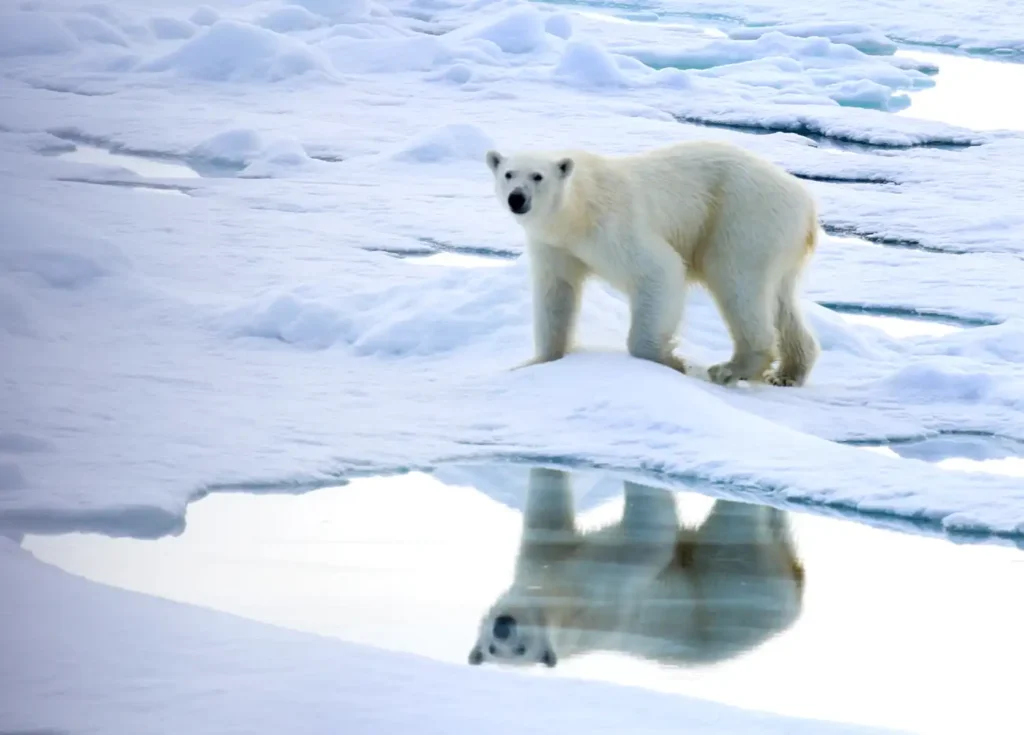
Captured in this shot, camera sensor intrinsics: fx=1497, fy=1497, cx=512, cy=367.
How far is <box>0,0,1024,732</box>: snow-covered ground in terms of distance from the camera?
4570 millimetres

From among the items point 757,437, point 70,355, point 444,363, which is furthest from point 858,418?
point 70,355

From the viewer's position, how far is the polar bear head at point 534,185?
5.16 m

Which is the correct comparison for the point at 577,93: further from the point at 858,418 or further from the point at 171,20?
the point at 858,418

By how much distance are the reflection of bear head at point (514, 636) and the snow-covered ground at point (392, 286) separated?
510 millimetres

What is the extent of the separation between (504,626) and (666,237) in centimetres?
246

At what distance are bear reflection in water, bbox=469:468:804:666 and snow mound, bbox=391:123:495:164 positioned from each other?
23.4ft

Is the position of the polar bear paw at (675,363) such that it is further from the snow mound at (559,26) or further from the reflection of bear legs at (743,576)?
the snow mound at (559,26)

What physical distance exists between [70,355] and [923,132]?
1011 centimetres

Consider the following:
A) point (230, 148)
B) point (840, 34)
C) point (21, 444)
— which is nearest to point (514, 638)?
point (21, 444)

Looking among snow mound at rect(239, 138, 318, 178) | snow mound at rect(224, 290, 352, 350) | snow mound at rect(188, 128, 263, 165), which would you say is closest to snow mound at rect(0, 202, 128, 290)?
snow mound at rect(224, 290, 352, 350)

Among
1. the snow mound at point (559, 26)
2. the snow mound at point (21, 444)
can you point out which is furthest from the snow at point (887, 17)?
the snow mound at point (21, 444)

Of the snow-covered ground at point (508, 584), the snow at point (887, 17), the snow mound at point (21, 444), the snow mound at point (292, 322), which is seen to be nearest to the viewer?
the snow-covered ground at point (508, 584)

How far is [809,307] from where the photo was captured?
6.73m

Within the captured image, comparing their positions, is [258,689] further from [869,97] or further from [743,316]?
[869,97]
